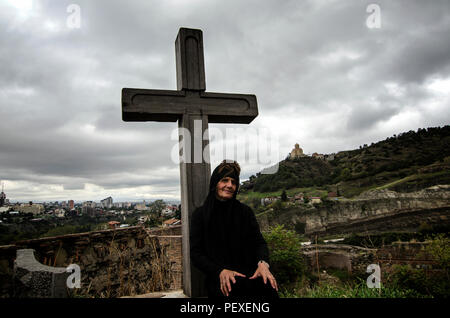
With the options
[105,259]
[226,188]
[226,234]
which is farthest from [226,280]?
[105,259]

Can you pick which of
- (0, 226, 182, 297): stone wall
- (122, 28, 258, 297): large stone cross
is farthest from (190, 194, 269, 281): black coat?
(0, 226, 182, 297): stone wall

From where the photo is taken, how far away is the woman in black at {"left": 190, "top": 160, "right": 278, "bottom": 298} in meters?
2.17

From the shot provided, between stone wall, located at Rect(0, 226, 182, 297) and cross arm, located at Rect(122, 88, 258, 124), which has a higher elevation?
cross arm, located at Rect(122, 88, 258, 124)

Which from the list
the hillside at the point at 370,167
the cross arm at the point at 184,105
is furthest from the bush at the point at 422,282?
the hillside at the point at 370,167

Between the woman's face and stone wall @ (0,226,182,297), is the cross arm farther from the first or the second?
stone wall @ (0,226,182,297)

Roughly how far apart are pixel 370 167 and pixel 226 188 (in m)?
63.2

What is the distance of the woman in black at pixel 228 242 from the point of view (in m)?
2.17

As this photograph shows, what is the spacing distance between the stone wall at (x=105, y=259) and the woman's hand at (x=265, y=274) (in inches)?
92.5

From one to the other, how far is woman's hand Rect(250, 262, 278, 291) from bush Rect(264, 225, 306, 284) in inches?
222

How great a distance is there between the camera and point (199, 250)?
241 cm

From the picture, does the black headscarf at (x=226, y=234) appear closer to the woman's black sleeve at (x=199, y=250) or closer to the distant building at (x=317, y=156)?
the woman's black sleeve at (x=199, y=250)

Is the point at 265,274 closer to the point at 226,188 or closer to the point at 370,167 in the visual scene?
the point at 226,188
